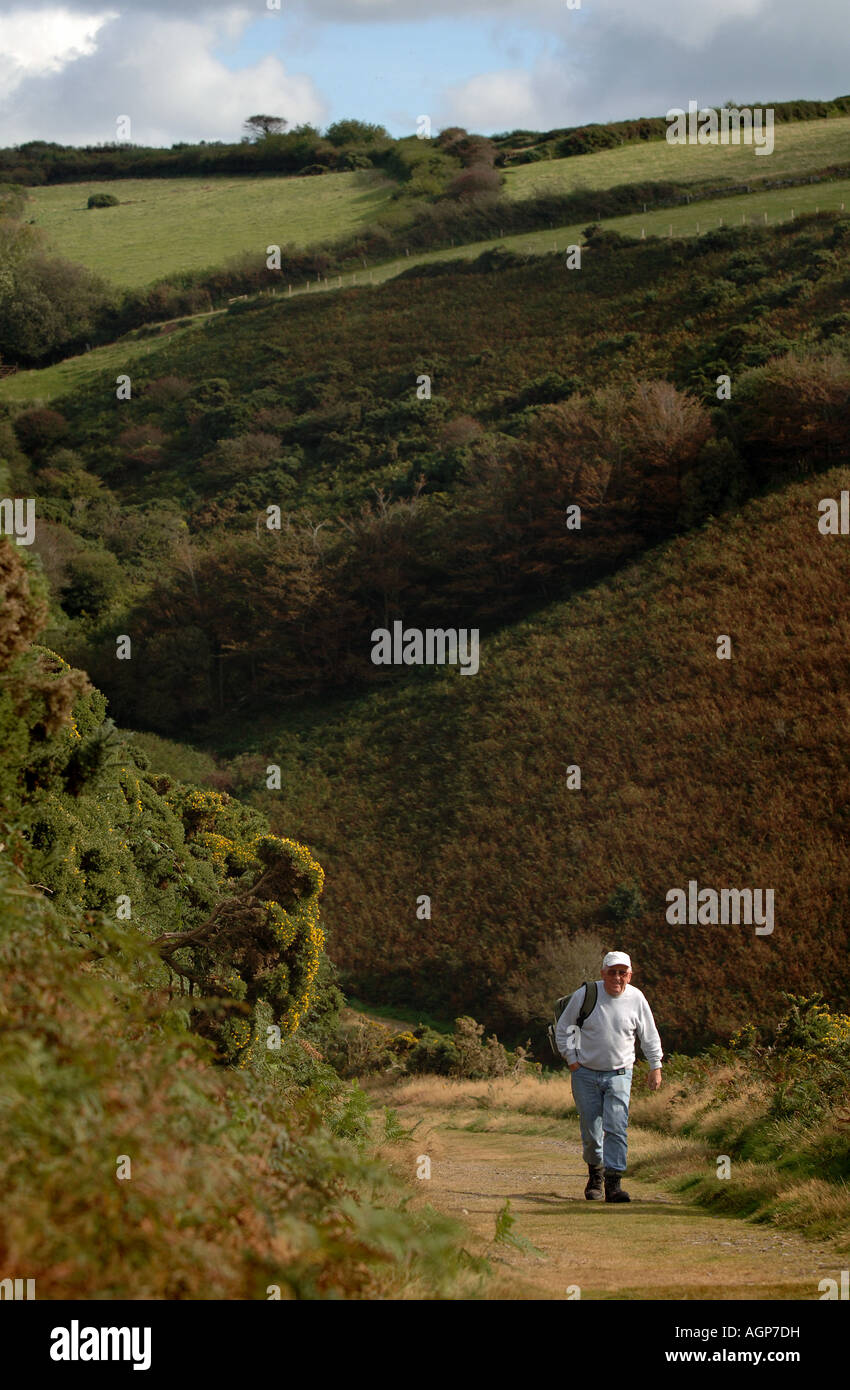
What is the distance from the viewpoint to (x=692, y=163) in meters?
76.9

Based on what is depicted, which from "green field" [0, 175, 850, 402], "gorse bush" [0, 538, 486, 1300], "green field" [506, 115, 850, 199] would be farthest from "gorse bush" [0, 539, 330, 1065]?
"green field" [506, 115, 850, 199]

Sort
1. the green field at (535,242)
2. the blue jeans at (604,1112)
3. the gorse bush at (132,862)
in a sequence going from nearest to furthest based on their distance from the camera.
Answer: the blue jeans at (604,1112) → the gorse bush at (132,862) → the green field at (535,242)

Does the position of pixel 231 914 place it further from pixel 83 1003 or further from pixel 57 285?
pixel 57 285

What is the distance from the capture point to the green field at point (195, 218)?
86438mm

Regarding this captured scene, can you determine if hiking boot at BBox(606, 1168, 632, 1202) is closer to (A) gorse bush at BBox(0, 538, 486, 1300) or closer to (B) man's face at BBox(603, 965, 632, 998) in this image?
(B) man's face at BBox(603, 965, 632, 998)

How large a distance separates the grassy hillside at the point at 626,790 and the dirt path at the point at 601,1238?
1385 cm

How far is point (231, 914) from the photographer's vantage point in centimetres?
1171

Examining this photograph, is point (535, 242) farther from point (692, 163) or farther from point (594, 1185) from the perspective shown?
point (594, 1185)

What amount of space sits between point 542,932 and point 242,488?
36096 millimetres

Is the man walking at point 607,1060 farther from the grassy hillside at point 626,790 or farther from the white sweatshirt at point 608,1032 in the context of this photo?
the grassy hillside at point 626,790

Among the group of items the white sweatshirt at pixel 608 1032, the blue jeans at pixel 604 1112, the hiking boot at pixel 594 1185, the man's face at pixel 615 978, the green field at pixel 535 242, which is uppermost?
the green field at pixel 535 242

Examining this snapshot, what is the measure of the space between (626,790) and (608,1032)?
72.9ft

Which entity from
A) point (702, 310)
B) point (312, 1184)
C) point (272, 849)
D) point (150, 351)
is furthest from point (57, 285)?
point (312, 1184)

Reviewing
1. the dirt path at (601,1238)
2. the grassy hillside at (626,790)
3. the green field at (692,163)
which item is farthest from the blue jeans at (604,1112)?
the green field at (692,163)
